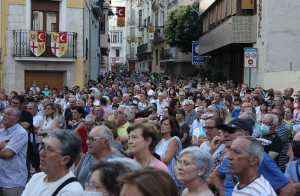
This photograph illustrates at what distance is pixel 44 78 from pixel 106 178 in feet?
70.9

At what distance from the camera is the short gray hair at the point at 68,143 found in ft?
14.4

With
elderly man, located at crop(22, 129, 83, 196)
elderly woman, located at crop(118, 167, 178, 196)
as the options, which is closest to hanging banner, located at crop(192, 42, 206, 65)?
elderly man, located at crop(22, 129, 83, 196)

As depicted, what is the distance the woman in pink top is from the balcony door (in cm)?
1864

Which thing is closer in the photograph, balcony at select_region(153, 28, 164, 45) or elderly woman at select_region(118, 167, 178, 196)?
elderly woman at select_region(118, 167, 178, 196)

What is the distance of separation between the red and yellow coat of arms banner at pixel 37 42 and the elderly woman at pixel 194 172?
63.2 feet

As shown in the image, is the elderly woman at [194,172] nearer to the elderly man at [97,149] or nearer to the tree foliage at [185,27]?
the elderly man at [97,149]

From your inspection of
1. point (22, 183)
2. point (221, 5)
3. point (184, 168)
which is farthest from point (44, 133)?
point (221, 5)

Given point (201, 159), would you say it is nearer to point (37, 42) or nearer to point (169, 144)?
point (169, 144)

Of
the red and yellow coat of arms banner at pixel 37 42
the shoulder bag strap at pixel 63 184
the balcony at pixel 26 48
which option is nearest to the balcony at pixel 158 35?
the balcony at pixel 26 48

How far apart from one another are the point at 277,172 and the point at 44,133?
21.1 ft

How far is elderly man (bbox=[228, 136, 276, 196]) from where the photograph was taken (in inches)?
168

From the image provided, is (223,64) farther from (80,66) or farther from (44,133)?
(44,133)

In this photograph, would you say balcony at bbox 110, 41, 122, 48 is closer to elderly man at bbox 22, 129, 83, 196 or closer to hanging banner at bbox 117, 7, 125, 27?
hanging banner at bbox 117, 7, 125, 27

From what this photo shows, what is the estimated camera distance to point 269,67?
2262 centimetres
